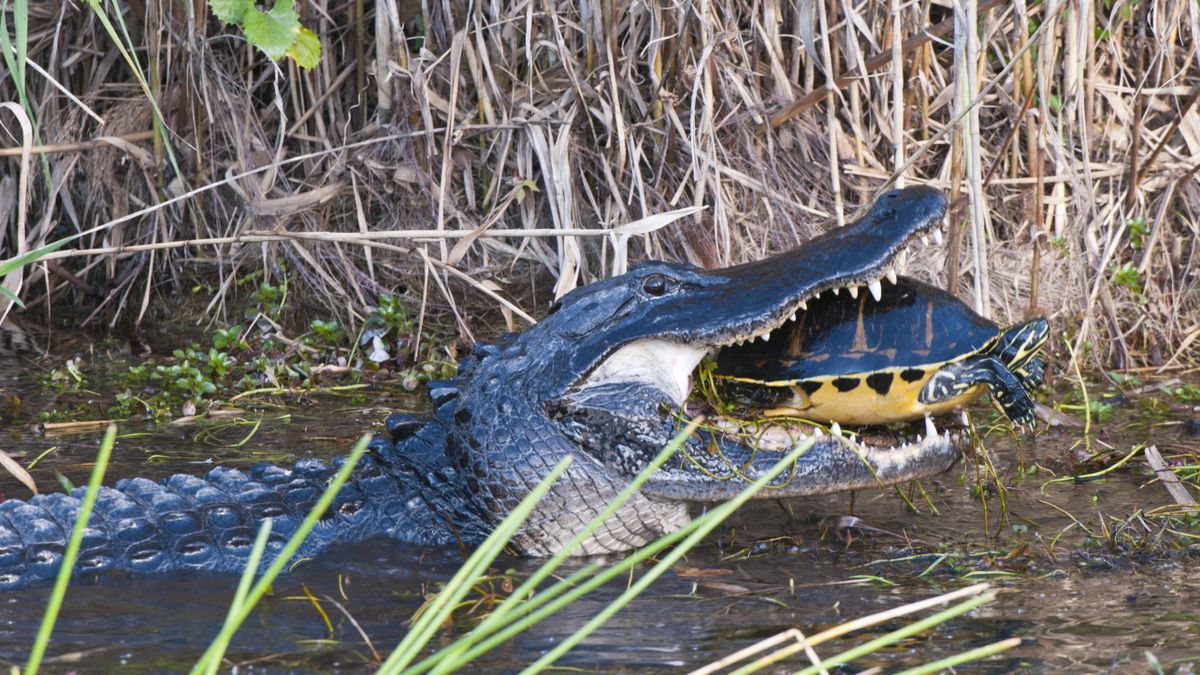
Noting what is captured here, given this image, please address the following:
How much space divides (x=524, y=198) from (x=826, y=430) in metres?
2.17

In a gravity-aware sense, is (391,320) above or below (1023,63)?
below

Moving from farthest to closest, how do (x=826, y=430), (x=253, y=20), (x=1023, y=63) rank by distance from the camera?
(x=1023, y=63) → (x=253, y=20) → (x=826, y=430)

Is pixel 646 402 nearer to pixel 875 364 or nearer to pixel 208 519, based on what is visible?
pixel 875 364

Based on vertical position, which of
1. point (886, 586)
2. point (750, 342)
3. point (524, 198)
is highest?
point (524, 198)

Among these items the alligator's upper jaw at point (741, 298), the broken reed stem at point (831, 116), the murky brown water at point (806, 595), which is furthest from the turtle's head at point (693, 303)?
the broken reed stem at point (831, 116)

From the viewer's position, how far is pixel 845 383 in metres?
3.33

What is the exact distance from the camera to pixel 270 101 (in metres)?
5.71

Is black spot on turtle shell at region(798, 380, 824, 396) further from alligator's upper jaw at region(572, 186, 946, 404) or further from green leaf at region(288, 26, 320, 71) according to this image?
green leaf at region(288, 26, 320, 71)

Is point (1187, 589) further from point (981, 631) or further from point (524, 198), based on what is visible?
point (524, 198)

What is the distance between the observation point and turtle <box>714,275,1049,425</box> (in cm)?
334

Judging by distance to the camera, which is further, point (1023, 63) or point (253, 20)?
point (1023, 63)

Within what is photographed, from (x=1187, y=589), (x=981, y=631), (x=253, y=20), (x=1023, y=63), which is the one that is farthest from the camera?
(x=1023, y=63)

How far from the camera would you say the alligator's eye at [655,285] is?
3.34m

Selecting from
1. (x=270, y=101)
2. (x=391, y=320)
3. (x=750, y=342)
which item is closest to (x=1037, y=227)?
(x=750, y=342)
